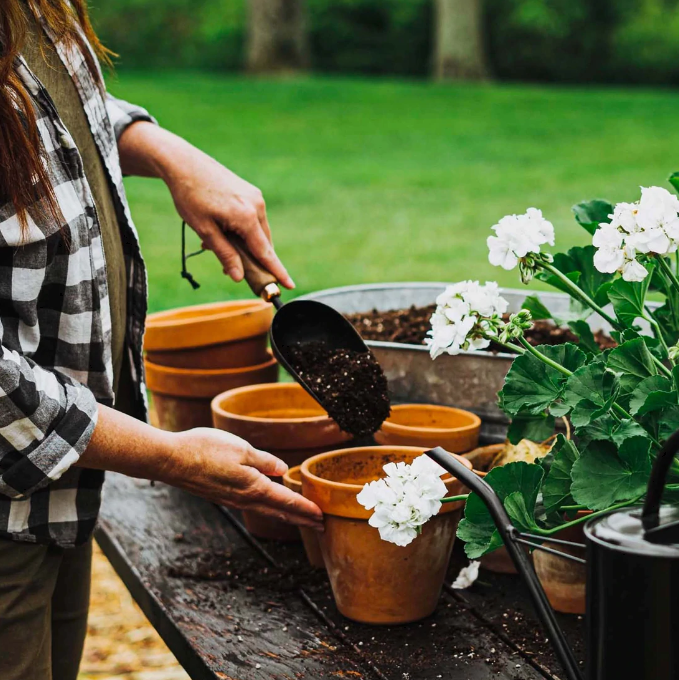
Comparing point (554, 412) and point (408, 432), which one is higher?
point (554, 412)

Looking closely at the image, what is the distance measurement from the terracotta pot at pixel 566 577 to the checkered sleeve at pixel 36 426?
23.3 inches

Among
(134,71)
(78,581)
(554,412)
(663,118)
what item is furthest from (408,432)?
(134,71)

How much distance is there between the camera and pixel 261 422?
4.94 ft

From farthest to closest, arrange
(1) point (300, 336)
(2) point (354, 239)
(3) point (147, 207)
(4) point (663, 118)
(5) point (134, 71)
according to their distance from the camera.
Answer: (5) point (134, 71) → (4) point (663, 118) → (3) point (147, 207) → (2) point (354, 239) → (1) point (300, 336)

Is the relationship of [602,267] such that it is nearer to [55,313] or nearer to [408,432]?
[408,432]

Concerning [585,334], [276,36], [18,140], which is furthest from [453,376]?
[276,36]

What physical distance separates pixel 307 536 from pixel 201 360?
528 millimetres

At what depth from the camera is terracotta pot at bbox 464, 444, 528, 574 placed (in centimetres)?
136

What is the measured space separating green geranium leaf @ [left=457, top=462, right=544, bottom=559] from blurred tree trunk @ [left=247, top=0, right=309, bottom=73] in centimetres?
1455

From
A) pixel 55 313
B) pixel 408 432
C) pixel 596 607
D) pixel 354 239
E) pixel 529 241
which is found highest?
pixel 529 241

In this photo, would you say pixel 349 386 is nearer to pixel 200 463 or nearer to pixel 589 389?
pixel 200 463

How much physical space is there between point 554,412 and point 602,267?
0.16m

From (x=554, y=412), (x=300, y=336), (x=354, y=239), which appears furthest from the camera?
(x=354, y=239)

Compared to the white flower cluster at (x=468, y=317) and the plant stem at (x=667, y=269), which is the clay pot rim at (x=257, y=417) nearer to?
the white flower cluster at (x=468, y=317)
